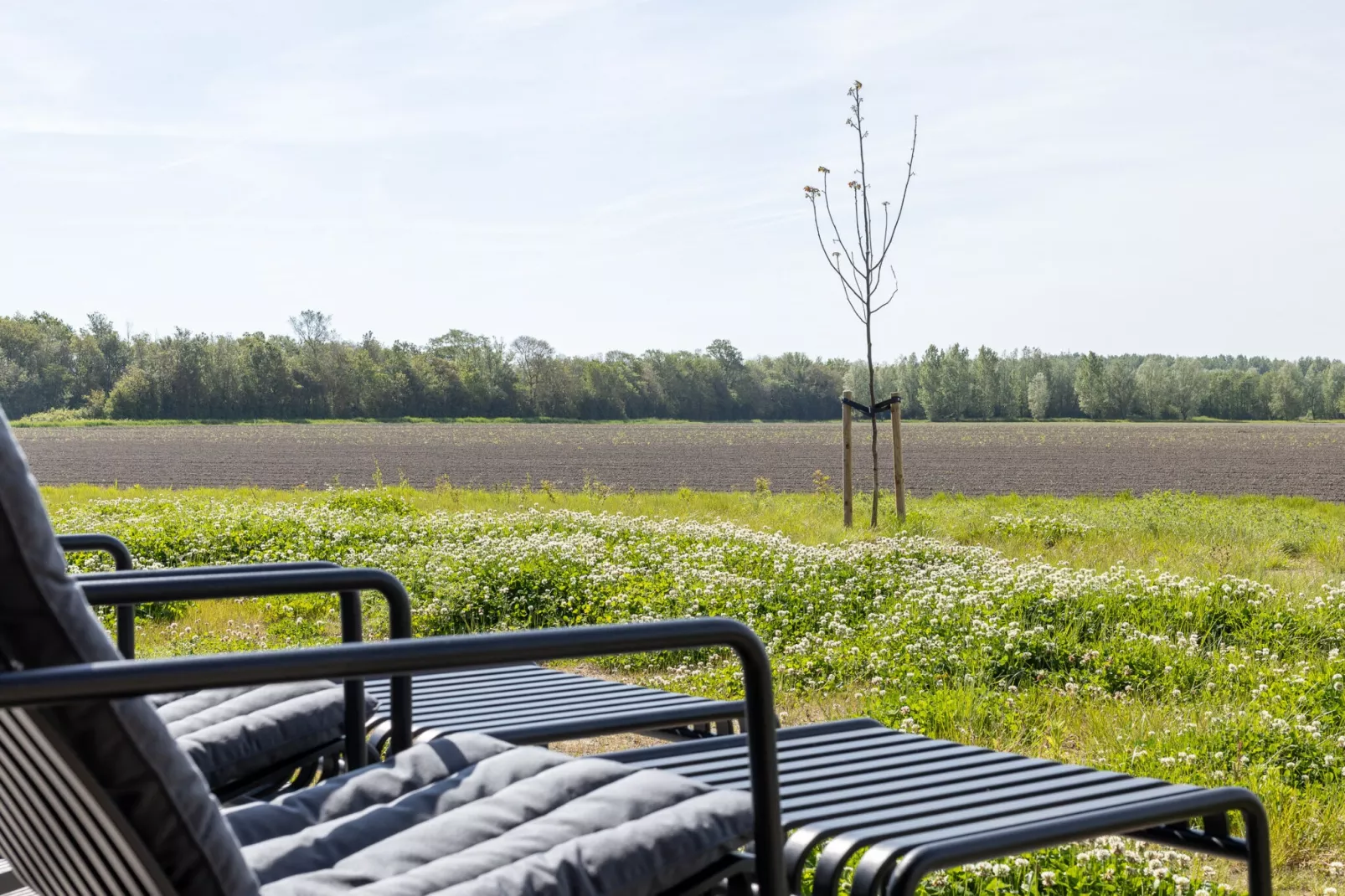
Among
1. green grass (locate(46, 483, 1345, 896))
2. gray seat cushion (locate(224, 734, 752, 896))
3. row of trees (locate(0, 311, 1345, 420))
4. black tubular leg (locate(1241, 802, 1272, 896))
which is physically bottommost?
green grass (locate(46, 483, 1345, 896))

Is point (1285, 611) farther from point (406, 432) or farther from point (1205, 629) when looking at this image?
point (406, 432)

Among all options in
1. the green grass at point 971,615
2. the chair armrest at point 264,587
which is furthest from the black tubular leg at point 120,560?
the green grass at point 971,615

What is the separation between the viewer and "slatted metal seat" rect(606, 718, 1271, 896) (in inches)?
64.7

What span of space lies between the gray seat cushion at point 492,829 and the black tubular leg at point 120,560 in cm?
103

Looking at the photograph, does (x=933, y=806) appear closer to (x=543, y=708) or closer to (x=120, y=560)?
(x=543, y=708)

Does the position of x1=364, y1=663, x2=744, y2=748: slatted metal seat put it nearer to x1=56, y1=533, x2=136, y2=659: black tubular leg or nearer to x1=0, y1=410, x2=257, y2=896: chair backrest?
x1=56, y1=533, x2=136, y2=659: black tubular leg

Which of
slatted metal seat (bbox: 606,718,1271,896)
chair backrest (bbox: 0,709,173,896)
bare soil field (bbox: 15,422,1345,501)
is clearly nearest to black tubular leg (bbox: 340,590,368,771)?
slatted metal seat (bbox: 606,718,1271,896)

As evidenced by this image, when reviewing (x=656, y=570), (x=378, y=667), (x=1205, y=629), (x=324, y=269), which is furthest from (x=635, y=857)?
(x=324, y=269)

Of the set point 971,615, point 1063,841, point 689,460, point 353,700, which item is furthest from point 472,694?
point 689,460

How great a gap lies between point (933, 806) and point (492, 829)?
0.70 m

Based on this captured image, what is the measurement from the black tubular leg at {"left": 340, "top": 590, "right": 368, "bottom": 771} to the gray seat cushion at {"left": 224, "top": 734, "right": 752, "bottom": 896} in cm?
37

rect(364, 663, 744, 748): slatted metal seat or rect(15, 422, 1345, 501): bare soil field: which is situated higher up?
rect(364, 663, 744, 748): slatted metal seat

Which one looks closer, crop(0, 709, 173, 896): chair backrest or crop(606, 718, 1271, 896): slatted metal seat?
crop(0, 709, 173, 896): chair backrest

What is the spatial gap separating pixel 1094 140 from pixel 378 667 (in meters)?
23.1
